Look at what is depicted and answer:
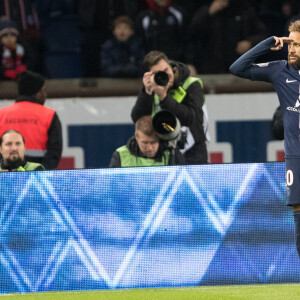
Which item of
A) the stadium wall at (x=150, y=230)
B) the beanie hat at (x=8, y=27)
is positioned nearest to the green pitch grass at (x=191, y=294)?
the stadium wall at (x=150, y=230)

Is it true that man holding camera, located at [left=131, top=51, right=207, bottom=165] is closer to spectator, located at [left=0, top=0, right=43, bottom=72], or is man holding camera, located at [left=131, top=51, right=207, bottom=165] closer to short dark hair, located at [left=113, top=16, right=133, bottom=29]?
short dark hair, located at [left=113, top=16, right=133, bottom=29]

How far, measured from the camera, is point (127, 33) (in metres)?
9.59

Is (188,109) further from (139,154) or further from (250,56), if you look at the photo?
(250,56)

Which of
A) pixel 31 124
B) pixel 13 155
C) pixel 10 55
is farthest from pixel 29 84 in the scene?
pixel 10 55

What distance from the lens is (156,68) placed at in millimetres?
7602

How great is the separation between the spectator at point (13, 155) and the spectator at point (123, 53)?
2371 millimetres

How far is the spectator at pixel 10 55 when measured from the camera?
31.8 feet

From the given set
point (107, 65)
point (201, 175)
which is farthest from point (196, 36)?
point (201, 175)

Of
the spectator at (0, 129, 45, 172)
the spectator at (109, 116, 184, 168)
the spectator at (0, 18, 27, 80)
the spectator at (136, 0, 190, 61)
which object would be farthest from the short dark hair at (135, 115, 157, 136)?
the spectator at (0, 18, 27, 80)

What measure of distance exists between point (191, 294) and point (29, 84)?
308 centimetres

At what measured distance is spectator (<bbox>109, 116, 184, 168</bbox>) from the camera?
24.1 feet

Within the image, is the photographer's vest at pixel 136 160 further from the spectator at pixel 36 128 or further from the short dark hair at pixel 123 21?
the short dark hair at pixel 123 21

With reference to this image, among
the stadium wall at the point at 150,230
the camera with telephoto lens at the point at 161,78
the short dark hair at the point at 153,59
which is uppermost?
the short dark hair at the point at 153,59

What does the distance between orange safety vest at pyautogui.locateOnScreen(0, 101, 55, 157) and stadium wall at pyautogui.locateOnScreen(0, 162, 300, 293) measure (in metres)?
1.51
